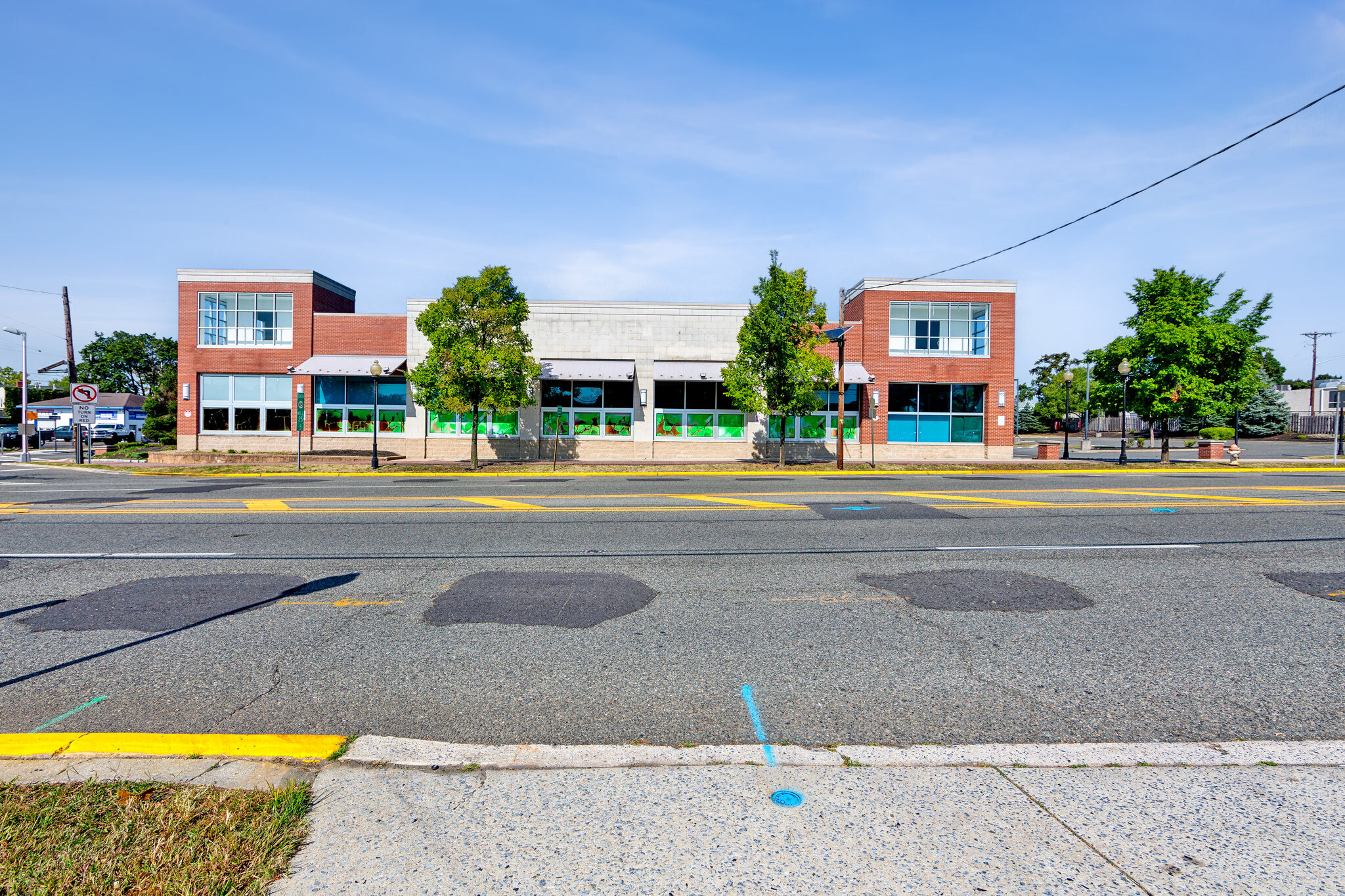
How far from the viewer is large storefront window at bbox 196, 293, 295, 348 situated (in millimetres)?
33188

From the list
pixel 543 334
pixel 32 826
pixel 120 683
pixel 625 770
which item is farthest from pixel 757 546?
pixel 543 334

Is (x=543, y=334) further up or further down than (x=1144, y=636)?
further up

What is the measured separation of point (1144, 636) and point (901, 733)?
289cm

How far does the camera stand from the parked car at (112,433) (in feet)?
153

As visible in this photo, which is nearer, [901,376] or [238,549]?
[238,549]

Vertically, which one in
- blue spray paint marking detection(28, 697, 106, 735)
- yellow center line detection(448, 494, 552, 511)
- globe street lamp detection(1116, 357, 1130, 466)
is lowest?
blue spray paint marking detection(28, 697, 106, 735)

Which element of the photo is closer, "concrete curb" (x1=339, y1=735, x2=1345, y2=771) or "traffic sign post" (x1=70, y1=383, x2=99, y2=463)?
"concrete curb" (x1=339, y1=735, x2=1345, y2=771)

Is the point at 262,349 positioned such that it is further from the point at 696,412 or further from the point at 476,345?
the point at 696,412

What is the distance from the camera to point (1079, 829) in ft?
8.97

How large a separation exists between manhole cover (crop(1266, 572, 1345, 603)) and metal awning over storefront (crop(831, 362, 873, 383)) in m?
23.2

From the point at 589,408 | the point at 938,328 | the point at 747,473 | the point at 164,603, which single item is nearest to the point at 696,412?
the point at 589,408

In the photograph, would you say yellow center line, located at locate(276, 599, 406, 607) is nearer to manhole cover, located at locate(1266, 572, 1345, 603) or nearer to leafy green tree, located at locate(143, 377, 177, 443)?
manhole cover, located at locate(1266, 572, 1345, 603)

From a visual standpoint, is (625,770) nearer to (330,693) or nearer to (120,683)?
(330,693)

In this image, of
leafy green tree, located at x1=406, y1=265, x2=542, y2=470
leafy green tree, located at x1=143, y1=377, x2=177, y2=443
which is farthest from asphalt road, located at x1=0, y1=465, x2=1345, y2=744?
leafy green tree, located at x1=143, y1=377, x2=177, y2=443
